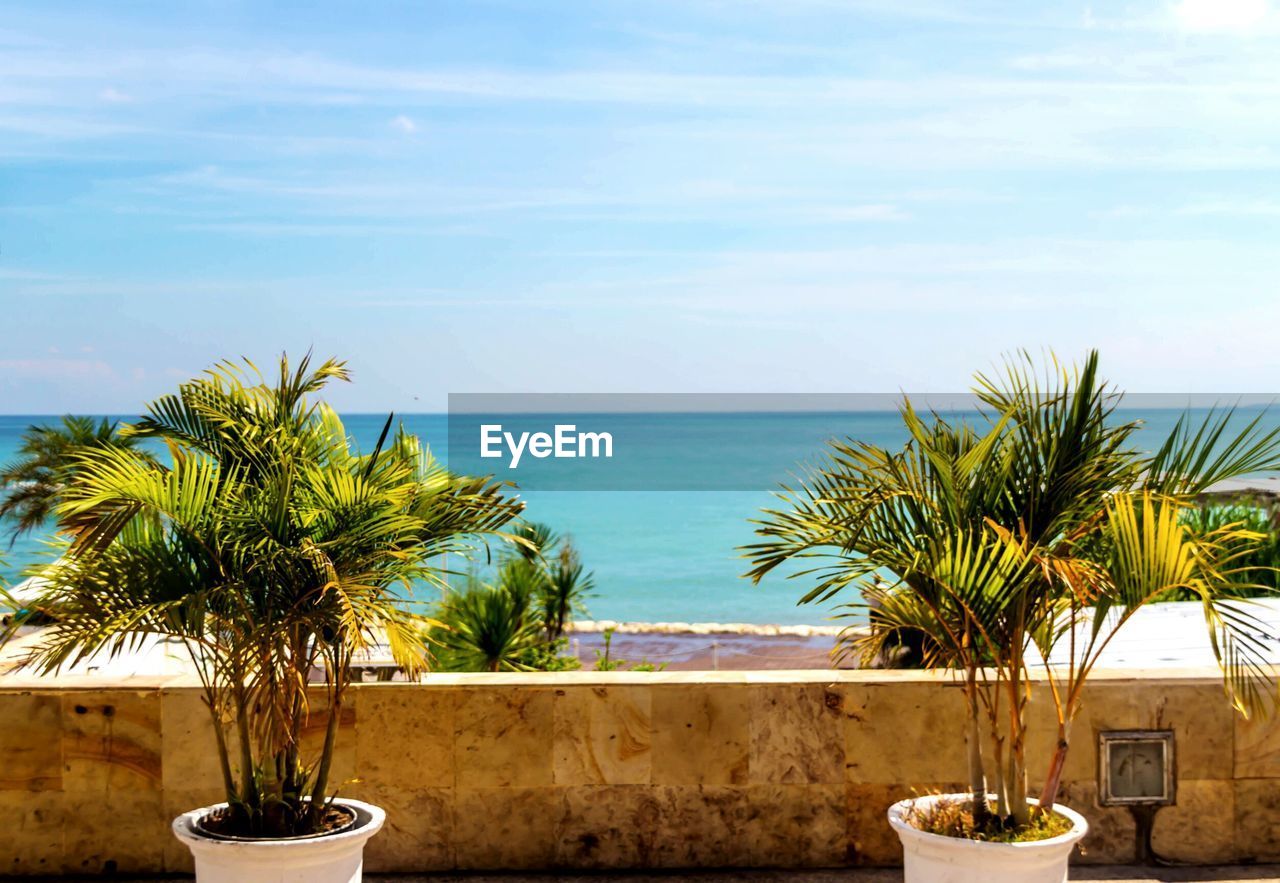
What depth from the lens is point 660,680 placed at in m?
5.63

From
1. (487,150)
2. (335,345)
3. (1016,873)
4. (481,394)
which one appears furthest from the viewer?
(481,394)

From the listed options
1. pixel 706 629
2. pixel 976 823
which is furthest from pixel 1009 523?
pixel 706 629

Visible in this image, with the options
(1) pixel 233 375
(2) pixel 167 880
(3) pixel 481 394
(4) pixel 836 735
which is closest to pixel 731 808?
(4) pixel 836 735

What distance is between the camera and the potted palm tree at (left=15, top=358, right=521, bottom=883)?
437cm

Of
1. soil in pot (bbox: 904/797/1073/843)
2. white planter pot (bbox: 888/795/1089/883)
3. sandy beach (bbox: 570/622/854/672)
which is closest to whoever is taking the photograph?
white planter pot (bbox: 888/795/1089/883)

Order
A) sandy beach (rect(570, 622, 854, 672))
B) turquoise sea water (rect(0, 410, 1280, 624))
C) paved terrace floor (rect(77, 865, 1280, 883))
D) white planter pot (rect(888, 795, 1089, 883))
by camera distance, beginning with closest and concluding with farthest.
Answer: white planter pot (rect(888, 795, 1089, 883))
paved terrace floor (rect(77, 865, 1280, 883))
sandy beach (rect(570, 622, 854, 672))
turquoise sea water (rect(0, 410, 1280, 624))

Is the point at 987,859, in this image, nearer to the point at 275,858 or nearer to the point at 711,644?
the point at 275,858

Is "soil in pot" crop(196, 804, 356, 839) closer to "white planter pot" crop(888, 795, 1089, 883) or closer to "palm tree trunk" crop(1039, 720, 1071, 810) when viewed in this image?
"white planter pot" crop(888, 795, 1089, 883)

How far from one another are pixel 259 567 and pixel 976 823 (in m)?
2.47

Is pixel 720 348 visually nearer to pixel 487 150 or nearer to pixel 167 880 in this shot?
pixel 487 150

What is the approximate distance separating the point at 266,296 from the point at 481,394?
123 feet

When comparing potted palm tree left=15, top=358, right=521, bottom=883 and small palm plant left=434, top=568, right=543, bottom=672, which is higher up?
potted palm tree left=15, top=358, right=521, bottom=883

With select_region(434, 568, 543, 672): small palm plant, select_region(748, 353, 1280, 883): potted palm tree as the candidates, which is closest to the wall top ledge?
select_region(748, 353, 1280, 883): potted palm tree

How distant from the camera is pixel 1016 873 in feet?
14.4
